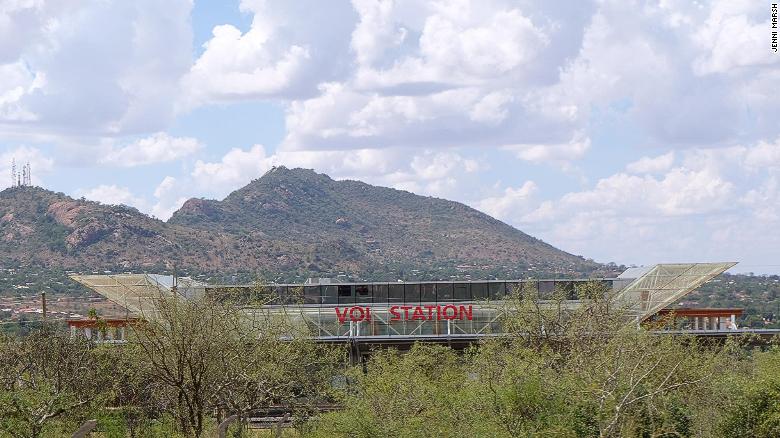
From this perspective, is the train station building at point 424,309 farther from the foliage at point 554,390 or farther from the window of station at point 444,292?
the foliage at point 554,390

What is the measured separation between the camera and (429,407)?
38.2 m

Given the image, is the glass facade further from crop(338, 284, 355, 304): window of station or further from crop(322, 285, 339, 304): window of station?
crop(338, 284, 355, 304): window of station

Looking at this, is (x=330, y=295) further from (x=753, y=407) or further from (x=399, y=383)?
(x=753, y=407)

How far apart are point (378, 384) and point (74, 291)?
115259mm

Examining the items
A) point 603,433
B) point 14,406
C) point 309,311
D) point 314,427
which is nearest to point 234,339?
point 314,427

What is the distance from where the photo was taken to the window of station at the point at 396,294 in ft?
291

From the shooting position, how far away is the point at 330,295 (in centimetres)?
8744

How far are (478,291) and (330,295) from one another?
1137 cm

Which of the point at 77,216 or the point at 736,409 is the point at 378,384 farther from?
the point at 77,216

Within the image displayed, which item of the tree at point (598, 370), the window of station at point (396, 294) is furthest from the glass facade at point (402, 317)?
the tree at point (598, 370)

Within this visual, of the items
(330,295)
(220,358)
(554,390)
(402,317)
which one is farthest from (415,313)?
(554,390)

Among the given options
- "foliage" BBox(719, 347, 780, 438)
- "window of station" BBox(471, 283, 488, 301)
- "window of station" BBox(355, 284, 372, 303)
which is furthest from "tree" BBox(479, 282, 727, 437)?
"window of station" BBox(355, 284, 372, 303)

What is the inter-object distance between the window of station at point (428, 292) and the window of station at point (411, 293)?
319 mm

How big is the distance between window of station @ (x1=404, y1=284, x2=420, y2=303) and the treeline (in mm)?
31995
